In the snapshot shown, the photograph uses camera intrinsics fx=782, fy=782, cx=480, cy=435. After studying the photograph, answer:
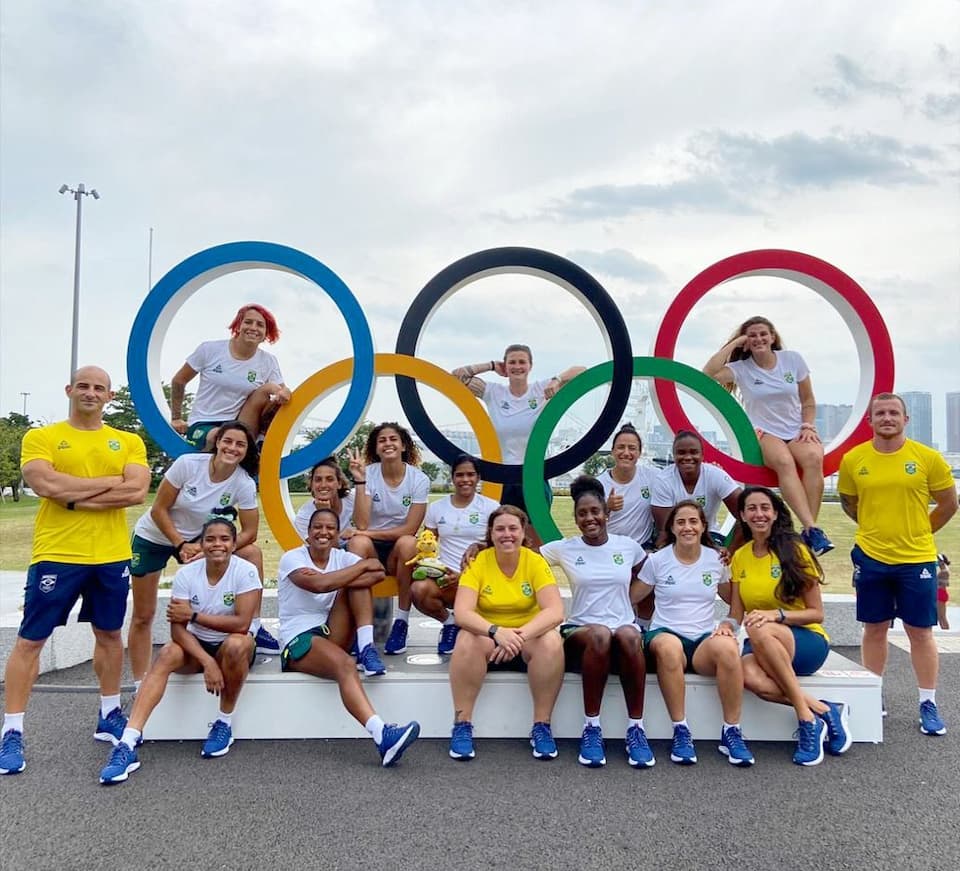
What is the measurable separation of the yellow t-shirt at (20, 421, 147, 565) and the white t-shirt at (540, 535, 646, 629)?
225 centimetres

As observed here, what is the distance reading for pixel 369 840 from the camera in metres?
2.85

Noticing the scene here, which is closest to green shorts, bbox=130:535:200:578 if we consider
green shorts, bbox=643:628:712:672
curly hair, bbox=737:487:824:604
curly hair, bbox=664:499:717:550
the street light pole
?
green shorts, bbox=643:628:712:672

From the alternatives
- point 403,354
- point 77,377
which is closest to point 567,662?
point 403,354

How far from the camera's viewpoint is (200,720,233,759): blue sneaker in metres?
3.72

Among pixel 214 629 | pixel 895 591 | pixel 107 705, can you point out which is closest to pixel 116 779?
pixel 107 705

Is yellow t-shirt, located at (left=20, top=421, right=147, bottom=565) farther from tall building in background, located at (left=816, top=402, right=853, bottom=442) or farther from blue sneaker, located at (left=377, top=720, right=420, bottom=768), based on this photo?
tall building in background, located at (left=816, top=402, right=853, bottom=442)

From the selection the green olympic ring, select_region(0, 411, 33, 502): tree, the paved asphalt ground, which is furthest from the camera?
select_region(0, 411, 33, 502): tree

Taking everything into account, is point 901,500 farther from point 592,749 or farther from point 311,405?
point 311,405

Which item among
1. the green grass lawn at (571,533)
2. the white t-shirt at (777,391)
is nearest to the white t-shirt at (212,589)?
the white t-shirt at (777,391)

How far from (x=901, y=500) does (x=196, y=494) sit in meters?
3.83

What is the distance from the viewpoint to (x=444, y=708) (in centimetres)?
403

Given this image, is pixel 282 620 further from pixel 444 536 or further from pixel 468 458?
pixel 468 458

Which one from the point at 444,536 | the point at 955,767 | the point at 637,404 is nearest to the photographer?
the point at 955,767

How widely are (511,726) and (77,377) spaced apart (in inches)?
109
